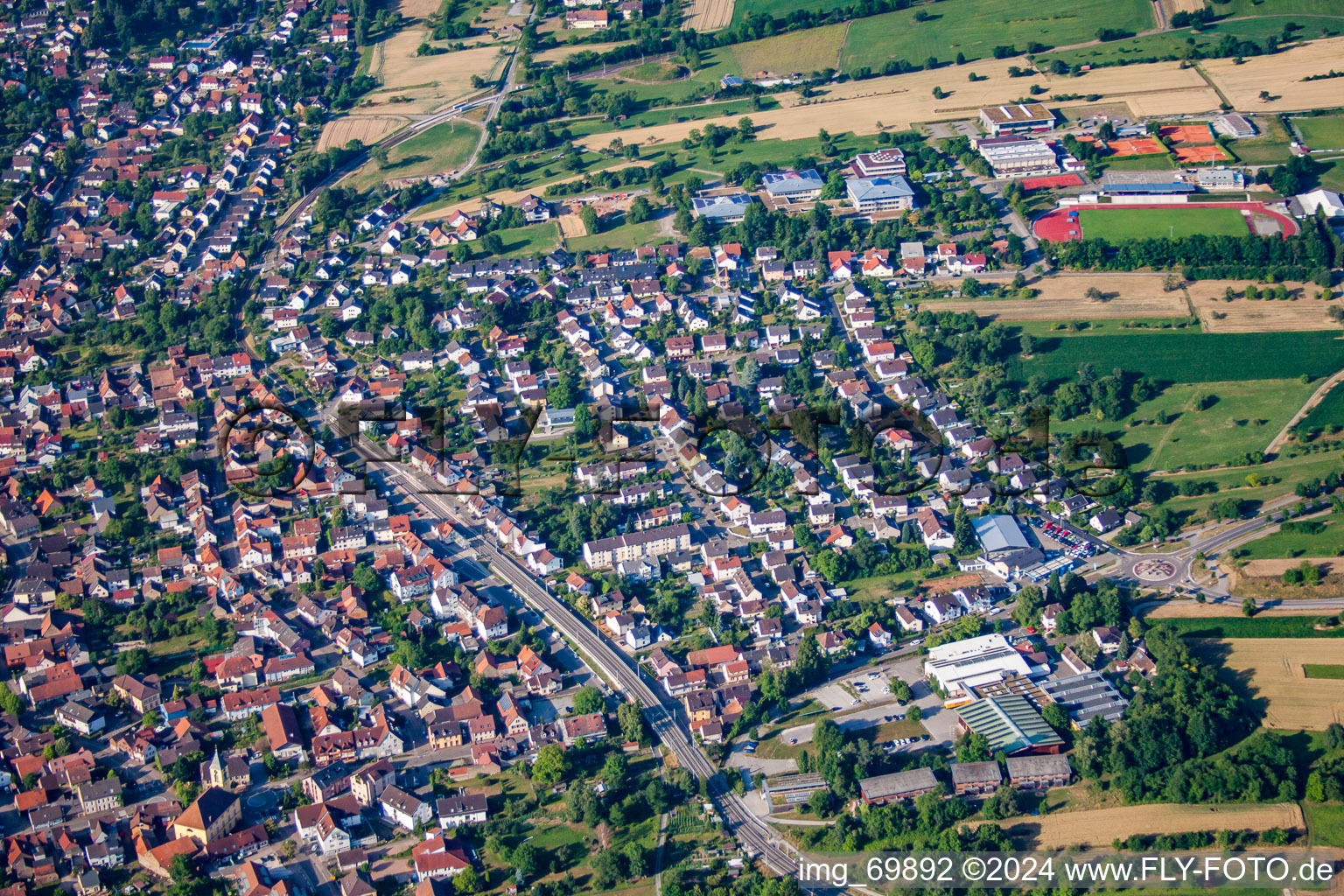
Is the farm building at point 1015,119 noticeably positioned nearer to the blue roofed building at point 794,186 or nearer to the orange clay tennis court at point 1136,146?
the orange clay tennis court at point 1136,146

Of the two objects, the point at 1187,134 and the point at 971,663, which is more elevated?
the point at 1187,134

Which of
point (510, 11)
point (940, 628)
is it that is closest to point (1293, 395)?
point (940, 628)

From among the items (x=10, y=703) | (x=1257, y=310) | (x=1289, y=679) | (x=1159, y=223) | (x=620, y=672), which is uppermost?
(x=1159, y=223)

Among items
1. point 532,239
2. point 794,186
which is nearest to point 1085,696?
point 794,186

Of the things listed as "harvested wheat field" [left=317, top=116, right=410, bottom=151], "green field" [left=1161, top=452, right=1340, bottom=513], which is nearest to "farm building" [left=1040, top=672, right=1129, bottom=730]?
"green field" [left=1161, top=452, right=1340, bottom=513]

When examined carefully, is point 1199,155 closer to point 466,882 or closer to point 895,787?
point 895,787

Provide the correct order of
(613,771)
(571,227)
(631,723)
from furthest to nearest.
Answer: (571,227), (631,723), (613,771)

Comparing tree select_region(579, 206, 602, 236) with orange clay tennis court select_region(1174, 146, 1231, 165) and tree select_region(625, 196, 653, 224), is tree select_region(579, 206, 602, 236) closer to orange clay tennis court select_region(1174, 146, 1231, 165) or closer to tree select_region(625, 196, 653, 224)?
tree select_region(625, 196, 653, 224)
